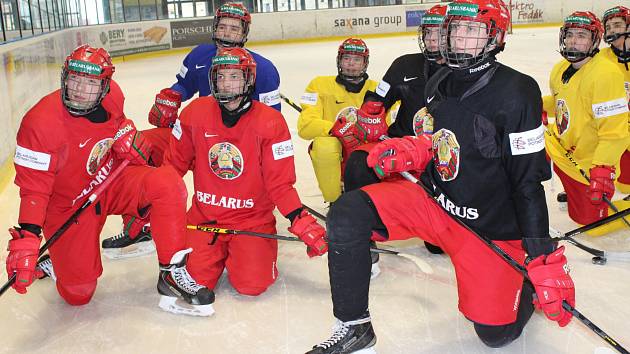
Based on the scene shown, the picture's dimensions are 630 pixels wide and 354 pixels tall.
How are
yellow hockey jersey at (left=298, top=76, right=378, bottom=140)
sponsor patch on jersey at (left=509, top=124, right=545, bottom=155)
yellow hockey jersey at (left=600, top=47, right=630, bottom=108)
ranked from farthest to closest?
yellow hockey jersey at (left=600, top=47, right=630, bottom=108) → yellow hockey jersey at (left=298, top=76, right=378, bottom=140) → sponsor patch on jersey at (left=509, top=124, right=545, bottom=155)

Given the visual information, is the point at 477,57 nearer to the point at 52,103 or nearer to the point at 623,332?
the point at 623,332

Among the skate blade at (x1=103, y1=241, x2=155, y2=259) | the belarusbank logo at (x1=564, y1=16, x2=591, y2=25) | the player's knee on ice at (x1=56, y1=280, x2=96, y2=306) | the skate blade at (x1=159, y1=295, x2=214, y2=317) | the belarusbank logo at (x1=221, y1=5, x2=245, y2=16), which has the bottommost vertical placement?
the skate blade at (x1=159, y1=295, x2=214, y2=317)

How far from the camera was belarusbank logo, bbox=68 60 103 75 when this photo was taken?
262 centimetres

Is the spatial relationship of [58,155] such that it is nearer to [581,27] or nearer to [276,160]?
[276,160]

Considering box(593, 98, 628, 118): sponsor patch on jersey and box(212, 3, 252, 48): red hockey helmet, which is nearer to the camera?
box(593, 98, 628, 118): sponsor patch on jersey

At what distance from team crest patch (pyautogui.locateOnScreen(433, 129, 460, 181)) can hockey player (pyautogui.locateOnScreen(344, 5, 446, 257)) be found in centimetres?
67

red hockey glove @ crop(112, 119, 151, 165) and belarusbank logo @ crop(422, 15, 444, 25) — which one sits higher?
belarusbank logo @ crop(422, 15, 444, 25)

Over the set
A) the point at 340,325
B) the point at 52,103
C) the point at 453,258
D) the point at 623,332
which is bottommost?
the point at 623,332

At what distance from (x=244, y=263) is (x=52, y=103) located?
1.03 m

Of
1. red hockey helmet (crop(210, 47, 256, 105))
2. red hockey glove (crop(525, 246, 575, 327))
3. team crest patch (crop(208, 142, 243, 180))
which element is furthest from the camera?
team crest patch (crop(208, 142, 243, 180))

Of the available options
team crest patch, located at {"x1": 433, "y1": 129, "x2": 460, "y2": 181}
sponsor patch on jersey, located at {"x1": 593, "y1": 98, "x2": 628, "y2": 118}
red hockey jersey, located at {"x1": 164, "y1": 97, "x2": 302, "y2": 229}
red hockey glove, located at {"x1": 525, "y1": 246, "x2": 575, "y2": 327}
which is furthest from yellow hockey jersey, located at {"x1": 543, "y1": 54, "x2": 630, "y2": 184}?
red hockey jersey, located at {"x1": 164, "y1": 97, "x2": 302, "y2": 229}

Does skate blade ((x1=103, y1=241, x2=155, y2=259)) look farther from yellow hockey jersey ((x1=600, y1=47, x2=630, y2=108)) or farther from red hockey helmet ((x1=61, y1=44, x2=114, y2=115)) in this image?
yellow hockey jersey ((x1=600, y1=47, x2=630, y2=108))

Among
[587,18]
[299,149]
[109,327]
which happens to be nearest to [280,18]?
[299,149]

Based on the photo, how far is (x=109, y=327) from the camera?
Result: 2.65 m
